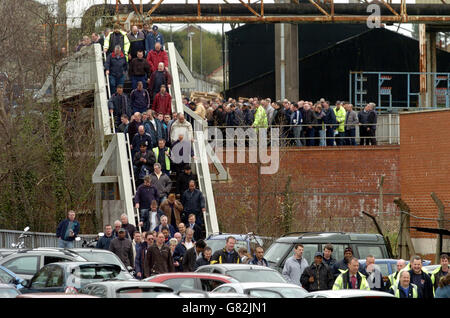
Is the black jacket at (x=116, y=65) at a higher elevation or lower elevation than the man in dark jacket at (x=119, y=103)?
higher

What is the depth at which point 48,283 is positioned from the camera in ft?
66.6

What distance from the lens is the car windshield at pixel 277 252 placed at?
75.0 ft

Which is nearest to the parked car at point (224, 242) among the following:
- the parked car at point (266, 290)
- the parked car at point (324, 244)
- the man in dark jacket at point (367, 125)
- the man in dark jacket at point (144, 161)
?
the parked car at point (324, 244)

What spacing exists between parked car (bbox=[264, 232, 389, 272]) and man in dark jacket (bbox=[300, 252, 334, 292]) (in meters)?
2.12

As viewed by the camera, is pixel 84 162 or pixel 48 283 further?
pixel 84 162

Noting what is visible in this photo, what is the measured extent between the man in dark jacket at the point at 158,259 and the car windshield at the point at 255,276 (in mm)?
4584

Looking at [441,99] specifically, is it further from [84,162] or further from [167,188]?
[167,188]

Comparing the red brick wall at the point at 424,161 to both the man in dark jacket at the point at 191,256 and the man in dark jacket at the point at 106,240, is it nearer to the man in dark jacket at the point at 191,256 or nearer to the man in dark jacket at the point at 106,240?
the man in dark jacket at the point at 106,240

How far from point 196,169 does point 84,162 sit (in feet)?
22.7

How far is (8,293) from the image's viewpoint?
16609 mm

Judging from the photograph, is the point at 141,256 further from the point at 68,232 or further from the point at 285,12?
the point at 285,12

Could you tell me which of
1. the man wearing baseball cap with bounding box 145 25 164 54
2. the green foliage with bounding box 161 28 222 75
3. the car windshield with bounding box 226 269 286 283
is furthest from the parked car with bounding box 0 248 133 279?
the green foliage with bounding box 161 28 222 75

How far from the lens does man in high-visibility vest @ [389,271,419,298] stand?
1806cm
